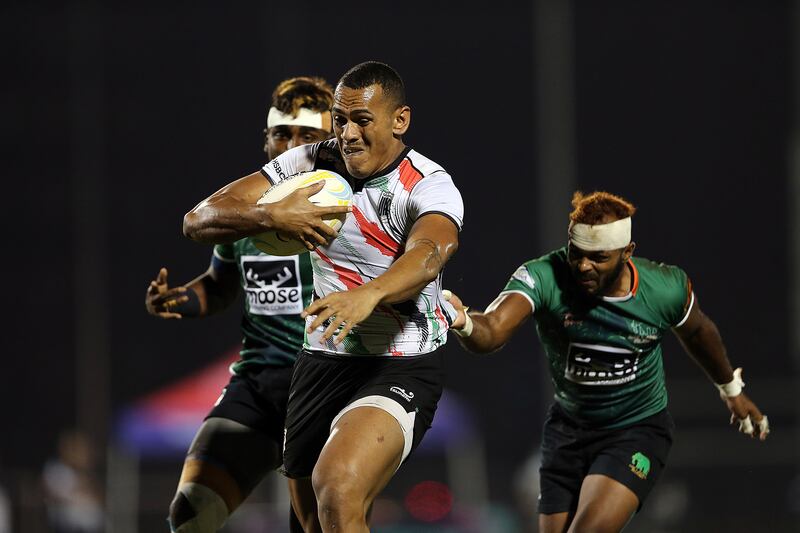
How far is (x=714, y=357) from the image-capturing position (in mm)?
5156

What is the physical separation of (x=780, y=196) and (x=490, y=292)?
418 centimetres

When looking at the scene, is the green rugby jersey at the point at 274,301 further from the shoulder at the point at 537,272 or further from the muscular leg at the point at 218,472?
the shoulder at the point at 537,272

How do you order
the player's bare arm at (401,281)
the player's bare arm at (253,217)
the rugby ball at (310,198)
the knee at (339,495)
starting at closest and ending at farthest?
the player's bare arm at (401,281), the knee at (339,495), the player's bare arm at (253,217), the rugby ball at (310,198)

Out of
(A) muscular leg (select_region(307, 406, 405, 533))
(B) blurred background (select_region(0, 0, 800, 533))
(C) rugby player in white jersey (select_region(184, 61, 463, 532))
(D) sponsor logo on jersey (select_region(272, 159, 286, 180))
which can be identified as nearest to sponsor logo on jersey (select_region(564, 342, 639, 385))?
(C) rugby player in white jersey (select_region(184, 61, 463, 532))

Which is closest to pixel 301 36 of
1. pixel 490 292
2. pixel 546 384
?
pixel 490 292

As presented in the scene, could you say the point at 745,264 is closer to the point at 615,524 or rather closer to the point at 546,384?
the point at 546,384

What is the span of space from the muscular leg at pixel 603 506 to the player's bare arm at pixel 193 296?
1.90 metres

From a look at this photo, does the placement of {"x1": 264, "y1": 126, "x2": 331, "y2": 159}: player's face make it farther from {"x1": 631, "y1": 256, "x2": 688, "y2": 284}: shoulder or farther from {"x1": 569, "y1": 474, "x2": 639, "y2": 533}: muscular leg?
{"x1": 569, "y1": 474, "x2": 639, "y2": 533}: muscular leg

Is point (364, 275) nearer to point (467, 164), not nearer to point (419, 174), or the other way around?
point (419, 174)

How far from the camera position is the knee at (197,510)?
15.8 feet

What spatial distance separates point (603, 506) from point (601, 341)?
73 centimetres

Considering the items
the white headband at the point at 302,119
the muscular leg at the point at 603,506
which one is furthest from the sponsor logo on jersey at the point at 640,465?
the white headband at the point at 302,119

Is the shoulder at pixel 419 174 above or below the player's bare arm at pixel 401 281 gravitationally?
above

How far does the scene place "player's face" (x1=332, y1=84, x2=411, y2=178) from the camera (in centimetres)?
392
